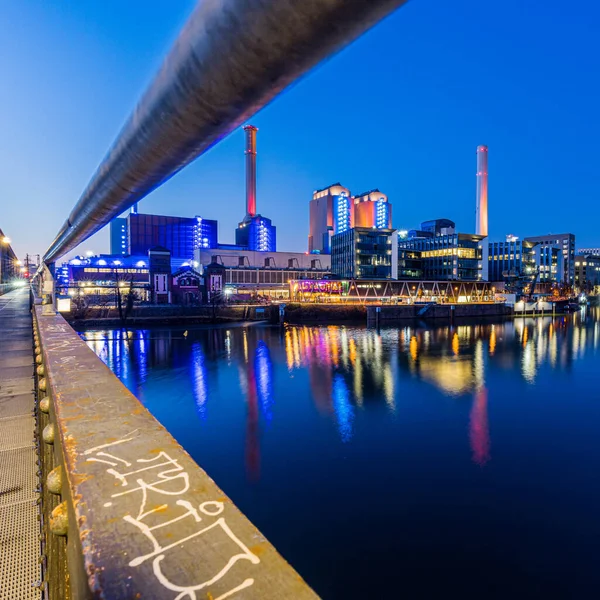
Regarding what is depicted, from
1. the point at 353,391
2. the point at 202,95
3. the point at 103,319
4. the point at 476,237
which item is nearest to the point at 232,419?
the point at 353,391

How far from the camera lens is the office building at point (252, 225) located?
144 m

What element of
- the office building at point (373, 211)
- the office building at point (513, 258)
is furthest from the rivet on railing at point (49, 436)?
the office building at point (373, 211)

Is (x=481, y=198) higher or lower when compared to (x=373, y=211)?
lower

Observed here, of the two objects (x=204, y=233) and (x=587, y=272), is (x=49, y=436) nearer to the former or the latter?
(x=204, y=233)

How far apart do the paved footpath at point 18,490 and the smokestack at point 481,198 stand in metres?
126

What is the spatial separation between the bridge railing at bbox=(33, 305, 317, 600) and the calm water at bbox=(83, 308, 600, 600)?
27.6 ft

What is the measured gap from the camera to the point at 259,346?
45688 mm

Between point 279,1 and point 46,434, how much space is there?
4992mm

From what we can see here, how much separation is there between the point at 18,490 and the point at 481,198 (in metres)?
134

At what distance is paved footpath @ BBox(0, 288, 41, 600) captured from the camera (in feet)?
13.9

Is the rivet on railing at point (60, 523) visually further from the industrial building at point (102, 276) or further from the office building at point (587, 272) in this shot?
the office building at point (587, 272)

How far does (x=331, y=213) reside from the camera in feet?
504

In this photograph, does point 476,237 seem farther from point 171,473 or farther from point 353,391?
point 171,473

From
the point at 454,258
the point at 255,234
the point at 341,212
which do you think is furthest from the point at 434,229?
the point at 255,234
